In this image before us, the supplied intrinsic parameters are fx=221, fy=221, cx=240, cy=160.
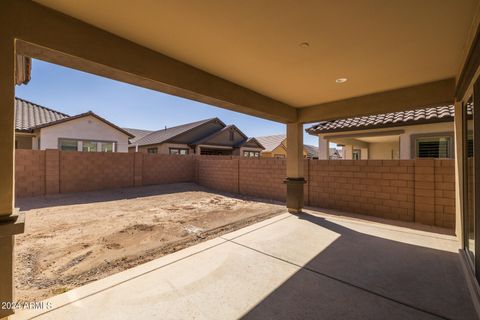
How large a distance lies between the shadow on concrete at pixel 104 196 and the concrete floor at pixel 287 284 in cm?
468

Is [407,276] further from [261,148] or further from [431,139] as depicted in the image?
[261,148]

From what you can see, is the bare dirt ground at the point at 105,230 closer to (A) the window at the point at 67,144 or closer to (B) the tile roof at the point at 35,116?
(A) the window at the point at 67,144

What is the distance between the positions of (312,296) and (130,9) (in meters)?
3.76

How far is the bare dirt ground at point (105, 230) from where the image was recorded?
10.6 ft

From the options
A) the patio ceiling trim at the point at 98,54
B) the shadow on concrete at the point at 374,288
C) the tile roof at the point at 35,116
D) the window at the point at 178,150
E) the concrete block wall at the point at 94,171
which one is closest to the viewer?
the patio ceiling trim at the point at 98,54

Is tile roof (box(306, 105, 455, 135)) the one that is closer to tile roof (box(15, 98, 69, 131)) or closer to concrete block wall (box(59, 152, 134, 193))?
concrete block wall (box(59, 152, 134, 193))

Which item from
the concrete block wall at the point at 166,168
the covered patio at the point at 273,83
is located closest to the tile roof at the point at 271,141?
the concrete block wall at the point at 166,168

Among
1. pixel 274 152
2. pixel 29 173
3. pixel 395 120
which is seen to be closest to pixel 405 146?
pixel 395 120

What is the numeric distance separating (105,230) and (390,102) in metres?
7.01

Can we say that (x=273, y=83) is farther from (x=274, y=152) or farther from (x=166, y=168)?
(x=274, y=152)

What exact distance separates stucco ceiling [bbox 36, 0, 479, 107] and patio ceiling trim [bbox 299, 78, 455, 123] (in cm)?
33

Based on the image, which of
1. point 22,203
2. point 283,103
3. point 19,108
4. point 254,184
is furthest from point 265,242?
point 19,108

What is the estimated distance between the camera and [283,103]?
5.82 metres

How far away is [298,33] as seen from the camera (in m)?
2.73
